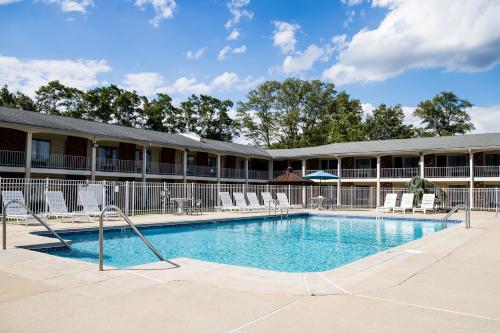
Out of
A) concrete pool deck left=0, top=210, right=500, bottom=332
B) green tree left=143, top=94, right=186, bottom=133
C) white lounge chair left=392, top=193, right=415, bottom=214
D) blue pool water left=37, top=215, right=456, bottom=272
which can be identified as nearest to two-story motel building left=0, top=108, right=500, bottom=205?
white lounge chair left=392, top=193, right=415, bottom=214

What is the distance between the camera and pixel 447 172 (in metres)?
30.0

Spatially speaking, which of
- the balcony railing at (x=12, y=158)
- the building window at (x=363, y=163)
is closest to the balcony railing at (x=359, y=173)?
the building window at (x=363, y=163)

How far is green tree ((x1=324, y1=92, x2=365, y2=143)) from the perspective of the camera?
149 ft

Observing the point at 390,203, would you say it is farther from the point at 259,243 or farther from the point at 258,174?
the point at 258,174

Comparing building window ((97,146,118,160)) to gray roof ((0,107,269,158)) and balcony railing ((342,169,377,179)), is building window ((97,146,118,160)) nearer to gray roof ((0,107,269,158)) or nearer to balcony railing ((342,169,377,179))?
gray roof ((0,107,269,158))

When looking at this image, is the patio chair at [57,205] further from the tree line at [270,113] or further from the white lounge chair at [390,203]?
the tree line at [270,113]

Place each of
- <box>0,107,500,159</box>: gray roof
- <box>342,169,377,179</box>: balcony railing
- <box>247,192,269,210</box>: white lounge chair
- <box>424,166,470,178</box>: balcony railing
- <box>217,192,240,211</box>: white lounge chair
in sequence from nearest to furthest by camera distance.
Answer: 1. <box>217,192,240,211</box>: white lounge chair
2. <box>247,192,269,210</box>: white lounge chair
3. <box>0,107,500,159</box>: gray roof
4. <box>424,166,470,178</box>: balcony railing
5. <box>342,169,377,179</box>: balcony railing

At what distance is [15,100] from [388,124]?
129ft

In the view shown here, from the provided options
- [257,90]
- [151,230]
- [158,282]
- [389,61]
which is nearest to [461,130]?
[257,90]

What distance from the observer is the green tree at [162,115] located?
4678 centimetres

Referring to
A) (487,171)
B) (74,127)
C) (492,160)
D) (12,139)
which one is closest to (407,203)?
(487,171)

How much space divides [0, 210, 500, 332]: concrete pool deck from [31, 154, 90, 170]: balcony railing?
1853cm

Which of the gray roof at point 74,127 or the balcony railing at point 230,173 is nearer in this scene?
the gray roof at point 74,127

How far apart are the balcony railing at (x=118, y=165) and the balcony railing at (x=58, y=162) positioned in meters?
1.03
